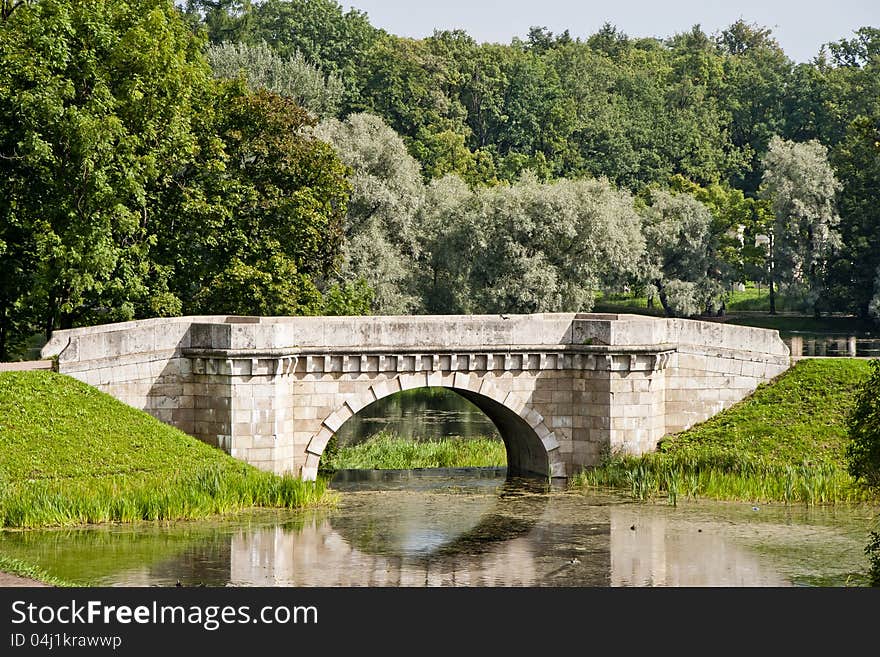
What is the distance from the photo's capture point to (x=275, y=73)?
6912cm

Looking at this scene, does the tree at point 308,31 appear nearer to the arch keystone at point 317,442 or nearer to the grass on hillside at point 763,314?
the grass on hillside at point 763,314

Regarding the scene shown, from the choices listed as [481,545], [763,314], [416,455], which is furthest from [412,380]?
[763,314]

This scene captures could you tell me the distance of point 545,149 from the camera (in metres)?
92.2

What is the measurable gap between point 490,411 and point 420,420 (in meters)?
11.1

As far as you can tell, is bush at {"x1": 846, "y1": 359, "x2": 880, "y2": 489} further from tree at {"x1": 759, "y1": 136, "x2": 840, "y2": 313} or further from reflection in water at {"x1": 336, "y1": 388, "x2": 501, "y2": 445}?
tree at {"x1": 759, "y1": 136, "x2": 840, "y2": 313}

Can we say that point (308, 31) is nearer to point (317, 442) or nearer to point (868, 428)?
point (317, 442)

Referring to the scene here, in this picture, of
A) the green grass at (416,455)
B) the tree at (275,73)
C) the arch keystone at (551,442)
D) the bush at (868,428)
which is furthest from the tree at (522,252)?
the bush at (868,428)

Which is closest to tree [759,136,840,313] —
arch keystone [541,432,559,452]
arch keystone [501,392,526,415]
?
arch keystone [541,432,559,452]

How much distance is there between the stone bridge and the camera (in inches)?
1300

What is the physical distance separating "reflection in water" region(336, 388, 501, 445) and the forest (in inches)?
139

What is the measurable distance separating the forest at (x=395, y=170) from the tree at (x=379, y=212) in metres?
0.10

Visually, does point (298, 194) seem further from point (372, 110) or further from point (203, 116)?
point (372, 110)

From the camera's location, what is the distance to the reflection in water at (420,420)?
45531mm
